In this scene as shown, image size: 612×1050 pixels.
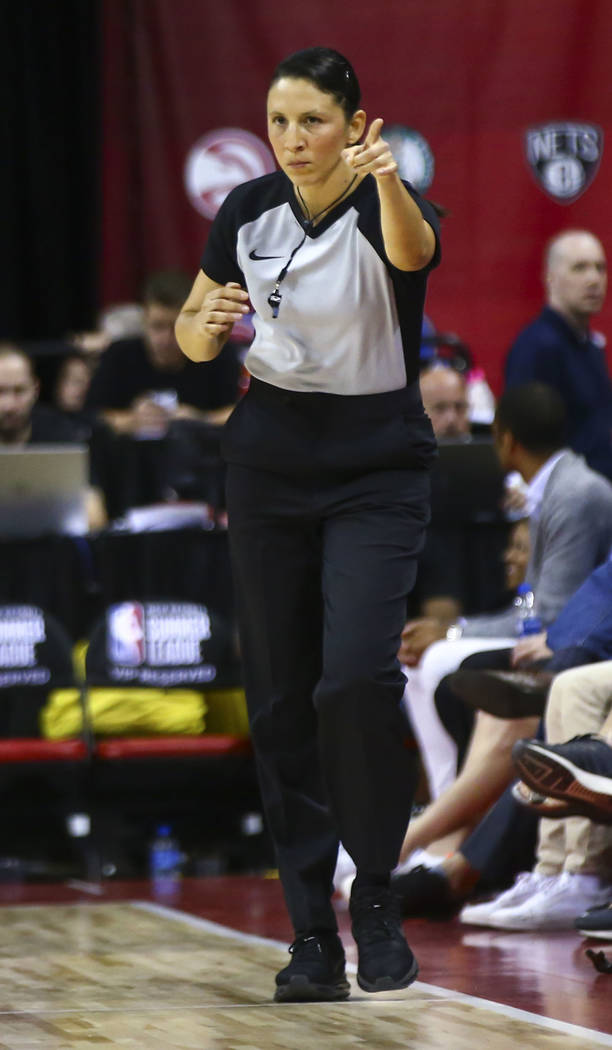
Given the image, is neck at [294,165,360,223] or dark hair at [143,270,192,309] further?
dark hair at [143,270,192,309]

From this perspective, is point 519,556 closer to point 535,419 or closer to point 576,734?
point 535,419

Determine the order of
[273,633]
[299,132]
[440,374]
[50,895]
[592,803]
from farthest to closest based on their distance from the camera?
[440,374] < [50,895] < [592,803] < [273,633] < [299,132]

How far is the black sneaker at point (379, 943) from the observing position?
9.23 ft

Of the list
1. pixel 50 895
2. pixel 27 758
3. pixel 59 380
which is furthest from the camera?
pixel 59 380

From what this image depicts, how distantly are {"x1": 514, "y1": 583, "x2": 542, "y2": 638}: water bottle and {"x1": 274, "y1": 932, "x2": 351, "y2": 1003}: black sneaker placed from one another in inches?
67.8

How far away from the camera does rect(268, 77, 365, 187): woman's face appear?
2770 millimetres

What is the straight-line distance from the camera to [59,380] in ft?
30.9

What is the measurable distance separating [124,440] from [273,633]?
364cm

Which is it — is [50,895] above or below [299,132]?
below

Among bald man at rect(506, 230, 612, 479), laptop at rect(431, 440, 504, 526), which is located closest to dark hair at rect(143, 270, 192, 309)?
bald man at rect(506, 230, 612, 479)

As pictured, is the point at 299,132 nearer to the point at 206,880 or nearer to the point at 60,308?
the point at 206,880

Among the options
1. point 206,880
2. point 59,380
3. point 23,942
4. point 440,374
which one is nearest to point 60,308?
point 59,380

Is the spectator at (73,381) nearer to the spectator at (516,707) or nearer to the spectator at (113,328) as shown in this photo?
the spectator at (113,328)

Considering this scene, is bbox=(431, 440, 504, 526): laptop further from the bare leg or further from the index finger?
the index finger
